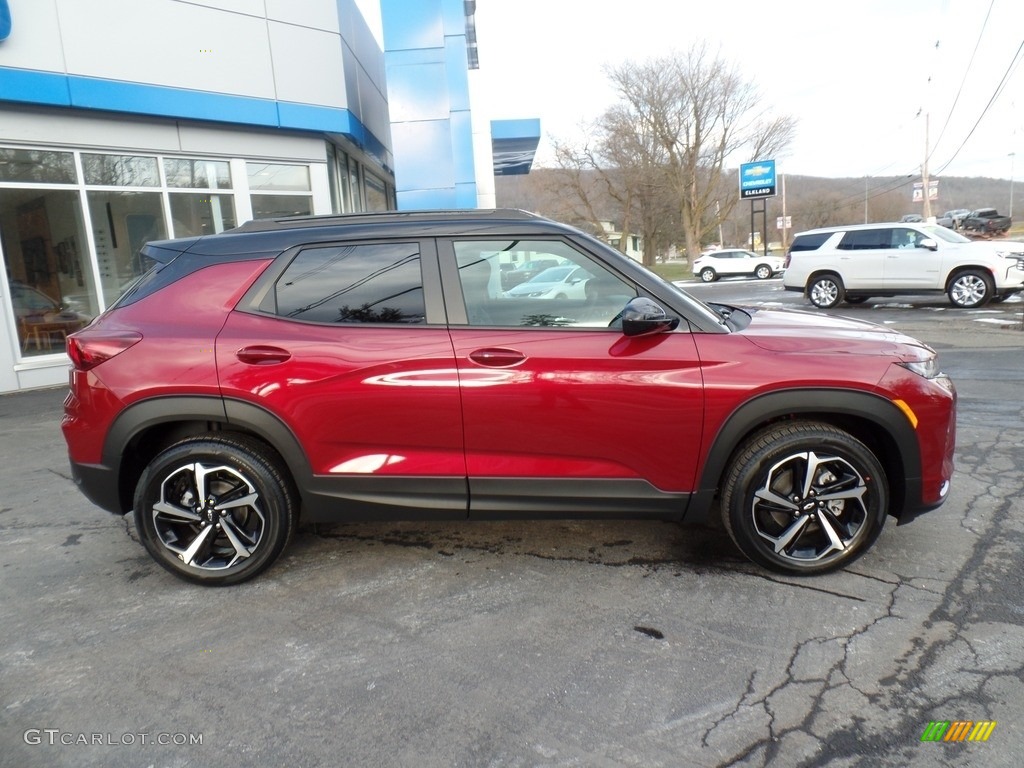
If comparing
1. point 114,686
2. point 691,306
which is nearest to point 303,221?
point 691,306

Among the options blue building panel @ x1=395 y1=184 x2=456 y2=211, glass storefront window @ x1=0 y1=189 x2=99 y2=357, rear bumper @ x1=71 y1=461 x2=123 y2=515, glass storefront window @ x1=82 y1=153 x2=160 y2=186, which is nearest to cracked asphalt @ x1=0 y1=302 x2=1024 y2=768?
rear bumper @ x1=71 y1=461 x2=123 y2=515

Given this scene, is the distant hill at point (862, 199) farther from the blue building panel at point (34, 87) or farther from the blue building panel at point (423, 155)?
the blue building panel at point (34, 87)

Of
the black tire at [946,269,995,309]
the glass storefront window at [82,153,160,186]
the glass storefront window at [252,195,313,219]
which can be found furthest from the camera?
the black tire at [946,269,995,309]

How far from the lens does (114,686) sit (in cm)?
266

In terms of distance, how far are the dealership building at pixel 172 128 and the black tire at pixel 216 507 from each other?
299 inches

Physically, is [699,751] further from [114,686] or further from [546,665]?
[114,686]

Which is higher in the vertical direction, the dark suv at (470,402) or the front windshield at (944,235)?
the front windshield at (944,235)

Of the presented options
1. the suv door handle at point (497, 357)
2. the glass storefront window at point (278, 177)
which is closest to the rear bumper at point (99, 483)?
the suv door handle at point (497, 357)

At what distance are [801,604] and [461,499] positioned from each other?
1.59 m

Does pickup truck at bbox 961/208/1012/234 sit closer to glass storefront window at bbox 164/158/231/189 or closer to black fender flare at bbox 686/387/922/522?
glass storefront window at bbox 164/158/231/189

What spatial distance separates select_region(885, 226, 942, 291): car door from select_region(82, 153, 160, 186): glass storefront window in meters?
14.0

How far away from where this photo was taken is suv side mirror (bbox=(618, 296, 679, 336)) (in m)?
2.98

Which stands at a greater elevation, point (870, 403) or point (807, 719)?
point (870, 403)

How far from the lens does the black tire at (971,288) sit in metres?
13.7
